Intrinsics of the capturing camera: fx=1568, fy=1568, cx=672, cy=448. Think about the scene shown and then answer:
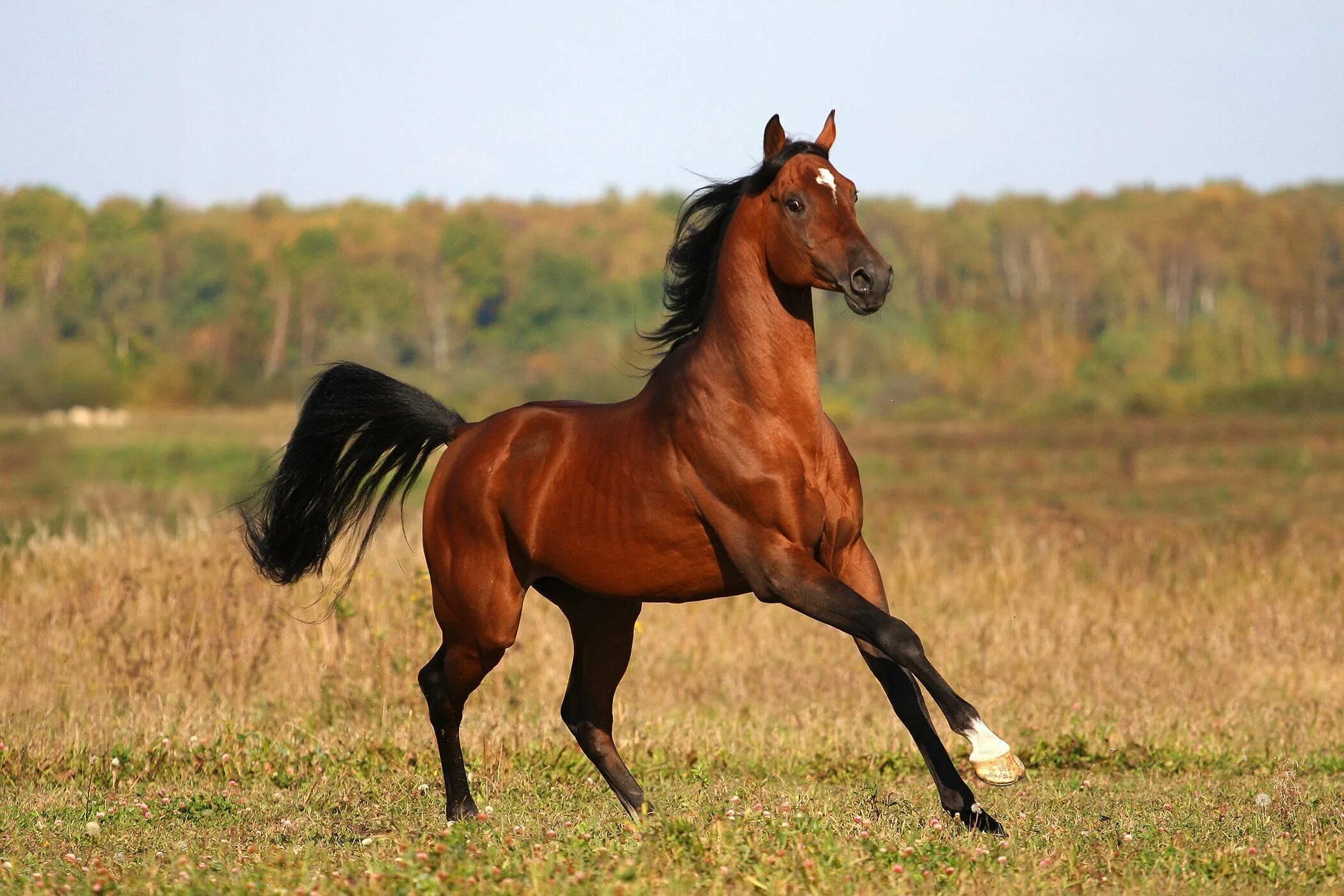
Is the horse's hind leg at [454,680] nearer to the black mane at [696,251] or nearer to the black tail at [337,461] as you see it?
the black tail at [337,461]

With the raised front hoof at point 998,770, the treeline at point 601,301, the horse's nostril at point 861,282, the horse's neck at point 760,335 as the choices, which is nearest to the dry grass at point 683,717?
the raised front hoof at point 998,770

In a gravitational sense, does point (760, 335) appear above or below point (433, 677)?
above

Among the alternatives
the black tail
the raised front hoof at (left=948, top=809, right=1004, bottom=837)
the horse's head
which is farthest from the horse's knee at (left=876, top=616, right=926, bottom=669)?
the black tail

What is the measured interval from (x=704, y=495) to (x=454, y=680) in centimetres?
146

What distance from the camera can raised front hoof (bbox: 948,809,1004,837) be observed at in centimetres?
530

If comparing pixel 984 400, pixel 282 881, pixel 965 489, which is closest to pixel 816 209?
pixel 282 881

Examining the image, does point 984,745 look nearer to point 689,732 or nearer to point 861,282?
point 861,282

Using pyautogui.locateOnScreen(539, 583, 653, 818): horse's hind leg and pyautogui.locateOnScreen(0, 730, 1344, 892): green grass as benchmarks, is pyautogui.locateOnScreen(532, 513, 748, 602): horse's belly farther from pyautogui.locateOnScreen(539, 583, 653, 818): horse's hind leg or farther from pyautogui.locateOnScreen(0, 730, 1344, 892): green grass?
pyautogui.locateOnScreen(0, 730, 1344, 892): green grass

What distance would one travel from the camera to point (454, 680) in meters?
6.30

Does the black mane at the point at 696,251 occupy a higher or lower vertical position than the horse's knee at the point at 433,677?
higher

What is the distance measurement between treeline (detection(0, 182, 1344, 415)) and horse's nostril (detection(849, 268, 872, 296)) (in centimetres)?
127

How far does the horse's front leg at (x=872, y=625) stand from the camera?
16.1ft

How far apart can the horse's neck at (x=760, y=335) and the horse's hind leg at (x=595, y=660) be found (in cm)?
127

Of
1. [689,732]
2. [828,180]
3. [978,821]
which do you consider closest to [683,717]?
[689,732]
